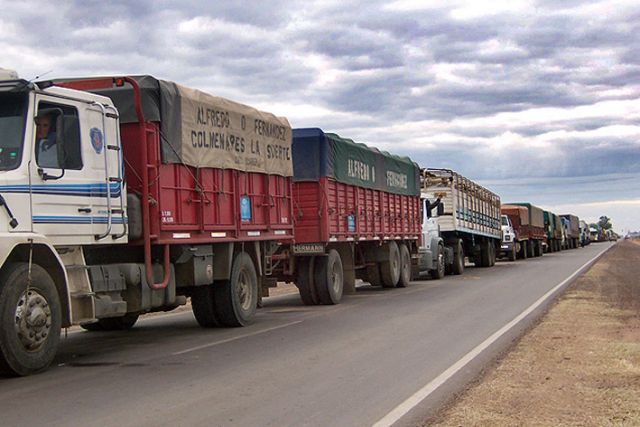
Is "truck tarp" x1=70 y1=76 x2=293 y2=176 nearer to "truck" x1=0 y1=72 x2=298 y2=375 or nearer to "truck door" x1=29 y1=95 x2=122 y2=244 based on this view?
"truck" x1=0 y1=72 x2=298 y2=375

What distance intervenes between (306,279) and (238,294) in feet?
12.6

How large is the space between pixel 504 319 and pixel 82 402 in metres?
7.99

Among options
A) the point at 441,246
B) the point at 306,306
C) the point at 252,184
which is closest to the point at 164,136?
the point at 252,184

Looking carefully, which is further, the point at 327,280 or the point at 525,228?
the point at 525,228

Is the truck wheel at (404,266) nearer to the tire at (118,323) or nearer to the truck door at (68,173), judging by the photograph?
the tire at (118,323)

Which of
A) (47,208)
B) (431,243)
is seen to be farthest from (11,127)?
(431,243)

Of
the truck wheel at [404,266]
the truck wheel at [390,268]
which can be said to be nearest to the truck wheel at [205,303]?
the truck wheel at [390,268]

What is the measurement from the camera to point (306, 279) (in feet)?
55.1

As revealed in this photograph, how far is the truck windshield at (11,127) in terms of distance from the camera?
8.43 m

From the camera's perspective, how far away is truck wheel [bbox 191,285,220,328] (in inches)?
508

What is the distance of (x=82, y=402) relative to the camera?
23.8 ft

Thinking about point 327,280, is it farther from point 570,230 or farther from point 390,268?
point 570,230

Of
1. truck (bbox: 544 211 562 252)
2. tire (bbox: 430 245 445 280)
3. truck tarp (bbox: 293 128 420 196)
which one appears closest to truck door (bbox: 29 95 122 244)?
truck tarp (bbox: 293 128 420 196)

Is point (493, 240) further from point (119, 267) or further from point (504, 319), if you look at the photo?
point (119, 267)
